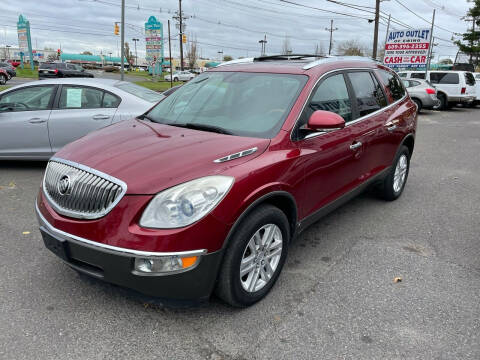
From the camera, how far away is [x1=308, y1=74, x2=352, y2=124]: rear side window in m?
3.30

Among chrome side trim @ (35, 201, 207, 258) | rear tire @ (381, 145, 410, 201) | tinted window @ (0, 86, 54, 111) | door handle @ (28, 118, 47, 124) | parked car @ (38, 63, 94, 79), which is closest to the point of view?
chrome side trim @ (35, 201, 207, 258)

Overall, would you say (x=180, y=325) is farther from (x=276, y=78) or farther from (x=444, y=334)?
(x=276, y=78)

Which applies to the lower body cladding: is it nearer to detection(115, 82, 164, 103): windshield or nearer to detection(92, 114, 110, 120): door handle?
detection(92, 114, 110, 120): door handle

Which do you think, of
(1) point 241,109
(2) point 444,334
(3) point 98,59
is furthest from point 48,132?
(3) point 98,59

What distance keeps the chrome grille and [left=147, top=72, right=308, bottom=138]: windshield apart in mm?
1029

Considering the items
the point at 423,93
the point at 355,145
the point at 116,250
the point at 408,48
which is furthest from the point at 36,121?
the point at 408,48

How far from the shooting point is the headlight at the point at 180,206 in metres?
2.28

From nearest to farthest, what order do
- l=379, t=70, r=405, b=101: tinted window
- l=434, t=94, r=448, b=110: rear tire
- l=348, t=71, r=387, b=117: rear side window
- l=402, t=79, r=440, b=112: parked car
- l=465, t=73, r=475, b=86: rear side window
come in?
l=348, t=71, r=387, b=117: rear side window < l=379, t=70, r=405, b=101: tinted window < l=402, t=79, r=440, b=112: parked car < l=465, t=73, r=475, b=86: rear side window < l=434, t=94, r=448, b=110: rear tire

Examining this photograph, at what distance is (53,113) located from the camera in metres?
6.03

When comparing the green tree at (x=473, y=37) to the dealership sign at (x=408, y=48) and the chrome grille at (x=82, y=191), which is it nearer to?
the dealership sign at (x=408, y=48)

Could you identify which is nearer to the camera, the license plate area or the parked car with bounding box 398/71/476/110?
the license plate area

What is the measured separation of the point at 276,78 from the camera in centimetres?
344

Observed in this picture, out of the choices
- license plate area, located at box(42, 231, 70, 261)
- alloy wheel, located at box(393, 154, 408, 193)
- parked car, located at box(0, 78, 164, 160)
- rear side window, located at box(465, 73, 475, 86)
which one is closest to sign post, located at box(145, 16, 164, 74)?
rear side window, located at box(465, 73, 475, 86)

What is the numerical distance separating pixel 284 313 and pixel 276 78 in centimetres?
198
